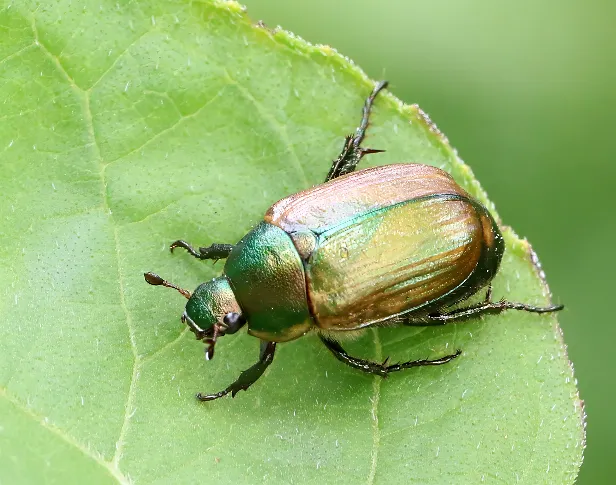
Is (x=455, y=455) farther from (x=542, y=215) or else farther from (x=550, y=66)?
(x=550, y=66)

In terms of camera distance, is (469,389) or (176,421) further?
(469,389)

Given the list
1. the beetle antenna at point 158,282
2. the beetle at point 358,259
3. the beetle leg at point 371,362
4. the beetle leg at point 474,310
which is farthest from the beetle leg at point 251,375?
the beetle leg at point 474,310

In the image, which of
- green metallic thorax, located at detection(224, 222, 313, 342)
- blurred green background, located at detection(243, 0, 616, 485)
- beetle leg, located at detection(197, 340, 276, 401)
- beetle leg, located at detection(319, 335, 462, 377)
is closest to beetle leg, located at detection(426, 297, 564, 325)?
beetle leg, located at detection(319, 335, 462, 377)

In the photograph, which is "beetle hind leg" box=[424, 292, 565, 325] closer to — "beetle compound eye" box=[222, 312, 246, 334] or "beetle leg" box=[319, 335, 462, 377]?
"beetle leg" box=[319, 335, 462, 377]

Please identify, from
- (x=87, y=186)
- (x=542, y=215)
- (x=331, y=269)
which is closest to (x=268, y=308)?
(x=331, y=269)

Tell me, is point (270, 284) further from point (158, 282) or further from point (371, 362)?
point (371, 362)

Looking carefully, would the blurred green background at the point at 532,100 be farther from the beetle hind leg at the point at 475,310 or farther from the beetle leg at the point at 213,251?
the beetle leg at the point at 213,251
